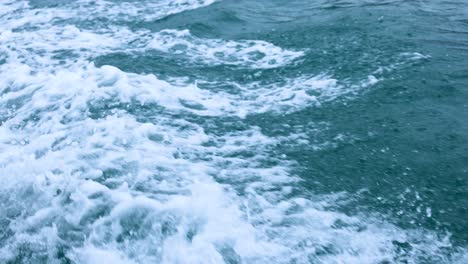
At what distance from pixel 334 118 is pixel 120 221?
281 centimetres

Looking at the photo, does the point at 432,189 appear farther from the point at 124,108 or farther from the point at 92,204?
the point at 124,108

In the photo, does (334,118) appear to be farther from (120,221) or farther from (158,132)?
(120,221)

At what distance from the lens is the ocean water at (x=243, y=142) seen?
3707mm

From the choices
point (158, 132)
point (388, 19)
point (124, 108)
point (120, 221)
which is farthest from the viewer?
point (388, 19)

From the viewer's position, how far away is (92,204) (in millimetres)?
4109

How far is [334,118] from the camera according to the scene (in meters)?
5.21

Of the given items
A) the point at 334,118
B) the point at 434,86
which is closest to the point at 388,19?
the point at 434,86

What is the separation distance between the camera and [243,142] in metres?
4.92

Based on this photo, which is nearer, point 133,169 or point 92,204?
point 92,204

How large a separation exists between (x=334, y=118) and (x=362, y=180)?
1.15 metres

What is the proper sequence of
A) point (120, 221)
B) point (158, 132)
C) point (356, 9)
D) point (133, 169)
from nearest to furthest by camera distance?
point (120, 221), point (133, 169), point (158, 132), point (356, 9)

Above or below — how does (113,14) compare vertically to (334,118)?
above

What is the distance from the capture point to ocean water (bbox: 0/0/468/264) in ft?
12.2

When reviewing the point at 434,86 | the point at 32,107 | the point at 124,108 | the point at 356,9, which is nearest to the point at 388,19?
the point at 356,9
